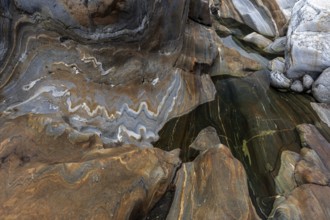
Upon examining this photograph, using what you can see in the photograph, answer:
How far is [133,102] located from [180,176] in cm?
141

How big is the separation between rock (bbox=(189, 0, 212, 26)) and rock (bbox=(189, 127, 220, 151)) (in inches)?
111

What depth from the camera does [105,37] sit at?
423 cm

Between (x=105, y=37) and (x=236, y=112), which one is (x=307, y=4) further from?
(x=105, y=37)

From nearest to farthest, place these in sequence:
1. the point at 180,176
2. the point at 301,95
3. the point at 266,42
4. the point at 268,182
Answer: the point at 180,176 → the point at 268,182 → the point at 301,95 → the point at 266,42

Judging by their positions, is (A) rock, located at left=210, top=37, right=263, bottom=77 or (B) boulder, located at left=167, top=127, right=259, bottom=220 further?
(A) rock, located at left=210, top=37, right=263, bottom=77

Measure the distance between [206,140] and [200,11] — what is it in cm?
321

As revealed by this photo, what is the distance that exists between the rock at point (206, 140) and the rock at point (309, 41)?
7.51 feet

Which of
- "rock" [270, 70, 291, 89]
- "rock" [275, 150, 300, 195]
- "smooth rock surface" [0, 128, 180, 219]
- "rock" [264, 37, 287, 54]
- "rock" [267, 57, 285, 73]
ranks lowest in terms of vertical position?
"rock" [275, 150, 300, 195]

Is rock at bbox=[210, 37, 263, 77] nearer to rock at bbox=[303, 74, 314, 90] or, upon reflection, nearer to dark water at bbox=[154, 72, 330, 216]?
dark water at bbox=[154, 72, 330, 216]

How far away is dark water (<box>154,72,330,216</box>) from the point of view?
3.87 metres

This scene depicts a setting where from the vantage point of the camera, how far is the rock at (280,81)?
18.3 ft

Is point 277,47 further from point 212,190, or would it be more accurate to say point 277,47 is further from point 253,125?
point 212,190

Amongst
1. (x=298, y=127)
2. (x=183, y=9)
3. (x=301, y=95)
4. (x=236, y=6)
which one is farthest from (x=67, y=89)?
(x=236, y=6)

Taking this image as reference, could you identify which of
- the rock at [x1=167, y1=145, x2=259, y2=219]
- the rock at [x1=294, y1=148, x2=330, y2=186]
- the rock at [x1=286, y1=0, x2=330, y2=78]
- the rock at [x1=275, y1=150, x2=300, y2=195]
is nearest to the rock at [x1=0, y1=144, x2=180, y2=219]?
the rock at [x1=167, y1=145, x2=259, y2=219]
